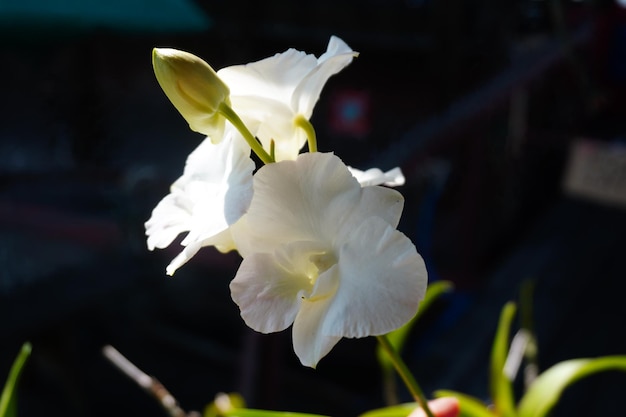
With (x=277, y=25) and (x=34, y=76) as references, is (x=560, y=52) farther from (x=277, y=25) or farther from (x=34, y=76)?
(x=34, y=76)

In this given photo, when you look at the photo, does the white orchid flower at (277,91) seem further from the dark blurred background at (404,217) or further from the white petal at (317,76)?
the dark blurred background at (404,217)

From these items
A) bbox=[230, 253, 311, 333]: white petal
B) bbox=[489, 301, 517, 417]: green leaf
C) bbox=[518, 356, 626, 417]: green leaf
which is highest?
bbox=[230, 253, 311, 333]: white petal

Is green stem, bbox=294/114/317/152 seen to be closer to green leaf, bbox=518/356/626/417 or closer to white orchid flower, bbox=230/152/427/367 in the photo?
white orchid flower, bbox=230/152/427/367

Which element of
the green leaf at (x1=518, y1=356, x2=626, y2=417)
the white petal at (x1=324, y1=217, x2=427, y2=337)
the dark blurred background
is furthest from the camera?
the dark blurred background

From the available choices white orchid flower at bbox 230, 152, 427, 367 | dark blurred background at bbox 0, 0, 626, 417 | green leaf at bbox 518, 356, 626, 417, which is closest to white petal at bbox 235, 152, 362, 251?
white orchid flower at bbox 230, 152, 427, 367

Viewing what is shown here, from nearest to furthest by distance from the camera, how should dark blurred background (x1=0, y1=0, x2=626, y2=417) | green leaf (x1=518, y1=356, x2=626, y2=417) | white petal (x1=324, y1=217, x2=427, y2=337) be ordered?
white petal (x1=324, y1=217, x2=427, y2=337) → green leaf (x1=518, y1=356, x2=626, y2=417) → dark blurred background (x1=0, y1=0, x2=626, y2=417)

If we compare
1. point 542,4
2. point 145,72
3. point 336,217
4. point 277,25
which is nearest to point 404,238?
point 336,217

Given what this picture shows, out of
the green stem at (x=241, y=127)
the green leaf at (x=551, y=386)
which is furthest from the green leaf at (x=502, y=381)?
the green stem at (x=241, y=127)
